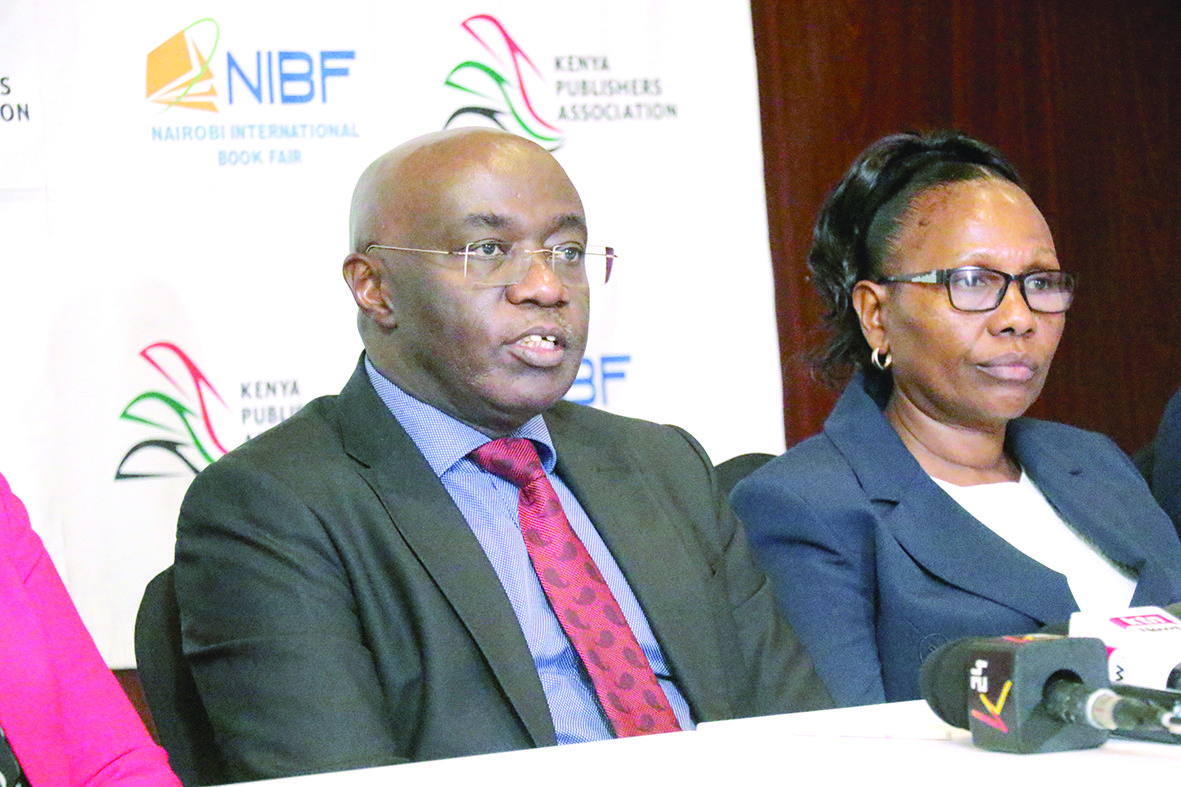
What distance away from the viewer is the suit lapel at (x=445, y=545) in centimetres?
188

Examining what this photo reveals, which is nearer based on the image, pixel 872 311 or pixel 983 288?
pixel 983 288

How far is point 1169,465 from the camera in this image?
9.38 feet

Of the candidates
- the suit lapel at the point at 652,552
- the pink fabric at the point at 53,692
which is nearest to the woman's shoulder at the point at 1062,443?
the suit lapel at the point at 652,552

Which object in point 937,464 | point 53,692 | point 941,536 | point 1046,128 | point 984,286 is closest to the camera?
point 53,692

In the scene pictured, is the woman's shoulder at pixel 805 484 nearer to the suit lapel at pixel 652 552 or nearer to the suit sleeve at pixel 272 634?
the suit lapel at pixel 652 552

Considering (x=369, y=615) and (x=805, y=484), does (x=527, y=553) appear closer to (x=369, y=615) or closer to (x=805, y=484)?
(x=369, y=615)

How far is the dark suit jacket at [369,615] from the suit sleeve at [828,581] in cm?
9

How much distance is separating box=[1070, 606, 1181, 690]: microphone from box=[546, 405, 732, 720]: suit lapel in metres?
0.79

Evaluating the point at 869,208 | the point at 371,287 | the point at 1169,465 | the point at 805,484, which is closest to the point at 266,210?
the point at 371,287

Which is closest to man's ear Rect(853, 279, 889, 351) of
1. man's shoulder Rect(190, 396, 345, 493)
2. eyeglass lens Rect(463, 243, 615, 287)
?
eyeglass lens Rect(463, 243, 615, 287)

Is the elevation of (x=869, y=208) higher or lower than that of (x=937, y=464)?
higher

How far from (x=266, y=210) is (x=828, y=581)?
5.72 feet

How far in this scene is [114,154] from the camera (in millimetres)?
3176

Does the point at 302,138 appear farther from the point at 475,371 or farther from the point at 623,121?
the point at 475,371
